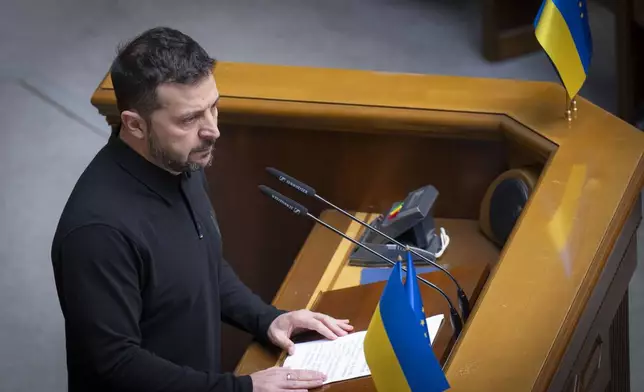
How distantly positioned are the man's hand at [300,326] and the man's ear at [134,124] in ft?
1.67

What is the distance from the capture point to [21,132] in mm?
4336

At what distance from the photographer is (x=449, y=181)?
255 centimetres

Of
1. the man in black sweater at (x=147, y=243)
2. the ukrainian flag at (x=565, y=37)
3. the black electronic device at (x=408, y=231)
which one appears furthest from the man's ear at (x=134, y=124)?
the ukrainian flag at (x=565, y=37)

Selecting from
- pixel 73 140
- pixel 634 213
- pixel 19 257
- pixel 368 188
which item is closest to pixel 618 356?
pixel 634 213

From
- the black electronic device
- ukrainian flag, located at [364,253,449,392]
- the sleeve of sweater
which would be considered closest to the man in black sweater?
the sleeve of sweater

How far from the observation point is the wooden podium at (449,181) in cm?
198

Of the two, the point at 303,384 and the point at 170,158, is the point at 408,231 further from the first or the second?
the point at 170,158

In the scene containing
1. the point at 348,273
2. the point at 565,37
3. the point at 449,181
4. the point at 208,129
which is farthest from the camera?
the point at 449,181

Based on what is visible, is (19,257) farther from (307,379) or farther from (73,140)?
(307,379)

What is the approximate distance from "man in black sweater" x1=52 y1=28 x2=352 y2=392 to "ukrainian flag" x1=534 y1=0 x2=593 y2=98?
30.4 inches

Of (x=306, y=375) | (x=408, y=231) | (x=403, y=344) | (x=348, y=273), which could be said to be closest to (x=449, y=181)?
(x=408, y=231)

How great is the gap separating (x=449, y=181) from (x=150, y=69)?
37.5 inches

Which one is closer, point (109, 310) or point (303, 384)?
point (109, 310)

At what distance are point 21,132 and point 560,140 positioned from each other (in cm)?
269
